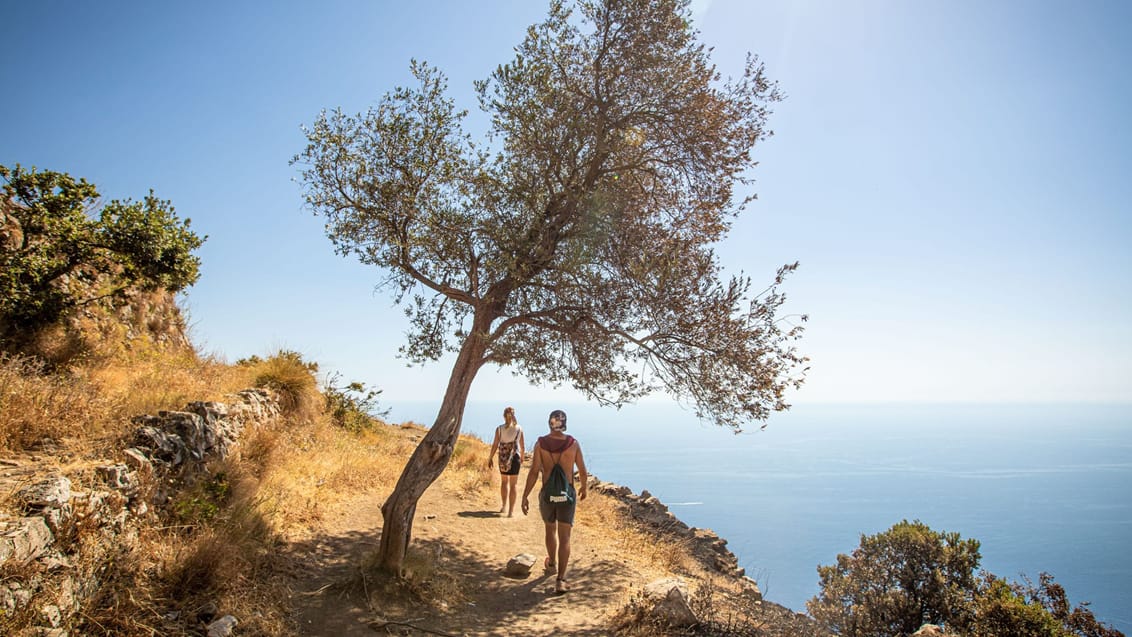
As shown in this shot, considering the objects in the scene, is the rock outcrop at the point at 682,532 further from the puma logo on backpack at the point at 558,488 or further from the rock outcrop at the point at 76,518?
the rock outcrop at the point at 76,518

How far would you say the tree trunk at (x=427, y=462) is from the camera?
8.34 meters

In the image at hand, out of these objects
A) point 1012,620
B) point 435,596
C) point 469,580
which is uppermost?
point 435,596

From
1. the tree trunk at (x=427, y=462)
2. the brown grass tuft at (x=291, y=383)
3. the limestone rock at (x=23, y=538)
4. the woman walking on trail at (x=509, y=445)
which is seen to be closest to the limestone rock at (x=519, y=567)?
the tree trunk at (x=427, y=462)

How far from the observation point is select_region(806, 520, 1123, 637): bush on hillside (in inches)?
512

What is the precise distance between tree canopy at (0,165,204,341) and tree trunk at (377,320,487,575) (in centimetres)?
790

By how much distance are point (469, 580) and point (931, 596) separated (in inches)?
606

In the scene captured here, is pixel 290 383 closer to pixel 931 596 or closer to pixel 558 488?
pixel 558 488

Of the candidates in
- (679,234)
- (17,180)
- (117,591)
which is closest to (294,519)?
(117,591)

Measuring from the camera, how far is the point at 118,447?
7.49 meters

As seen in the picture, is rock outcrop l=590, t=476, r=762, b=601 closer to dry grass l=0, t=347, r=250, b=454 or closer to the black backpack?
the black backpack

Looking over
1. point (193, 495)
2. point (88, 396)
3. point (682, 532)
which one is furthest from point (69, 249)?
point (682, 532)

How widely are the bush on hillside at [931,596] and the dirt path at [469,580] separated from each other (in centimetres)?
762

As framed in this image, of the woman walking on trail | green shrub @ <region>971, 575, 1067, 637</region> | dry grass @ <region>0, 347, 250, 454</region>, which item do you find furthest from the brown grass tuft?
green shrub @ <region>971, 575, 1067, 637</region>

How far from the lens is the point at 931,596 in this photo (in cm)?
1577
